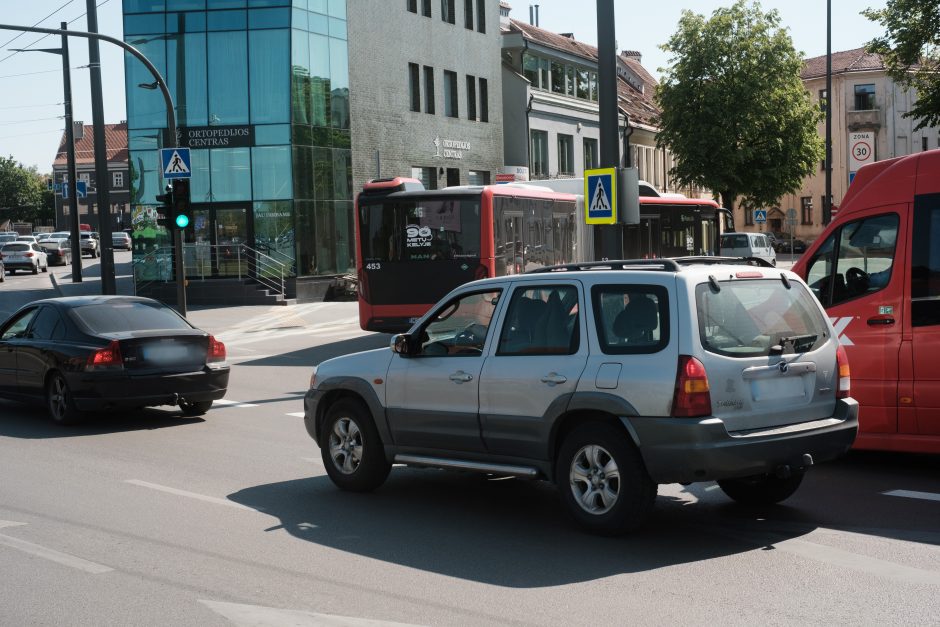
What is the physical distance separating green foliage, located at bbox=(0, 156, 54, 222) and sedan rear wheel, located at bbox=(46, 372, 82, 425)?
5735 inches

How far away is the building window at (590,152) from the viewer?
188 feet

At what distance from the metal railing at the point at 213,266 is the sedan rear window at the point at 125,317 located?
24.0 m

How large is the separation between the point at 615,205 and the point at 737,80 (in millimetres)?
40712

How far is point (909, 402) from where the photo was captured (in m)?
9.03

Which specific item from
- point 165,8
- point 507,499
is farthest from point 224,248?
point 507,499

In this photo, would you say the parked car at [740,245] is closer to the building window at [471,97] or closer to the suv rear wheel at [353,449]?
the building window at [471,97]

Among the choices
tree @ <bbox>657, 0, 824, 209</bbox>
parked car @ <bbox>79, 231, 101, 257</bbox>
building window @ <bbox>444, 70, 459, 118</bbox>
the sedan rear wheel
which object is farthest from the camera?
parked car @ <bbox>79, 231, 101, 257</bbox>

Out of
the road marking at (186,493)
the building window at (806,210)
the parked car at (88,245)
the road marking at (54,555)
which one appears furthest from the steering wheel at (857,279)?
the building window at (806,210)

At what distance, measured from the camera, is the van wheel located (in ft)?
26.3

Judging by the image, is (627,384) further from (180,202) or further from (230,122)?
(230,122)

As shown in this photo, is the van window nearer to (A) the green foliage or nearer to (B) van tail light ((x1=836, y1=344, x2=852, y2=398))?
(B) van tail light ((x1=836, y1=344, x2=852, y2=398))

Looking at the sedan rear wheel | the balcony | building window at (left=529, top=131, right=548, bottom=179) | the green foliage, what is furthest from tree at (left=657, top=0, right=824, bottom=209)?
the green foliage

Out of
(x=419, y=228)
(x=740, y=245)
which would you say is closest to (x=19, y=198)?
(x=740, y=245)

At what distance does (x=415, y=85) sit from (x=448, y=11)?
3.92 metres
